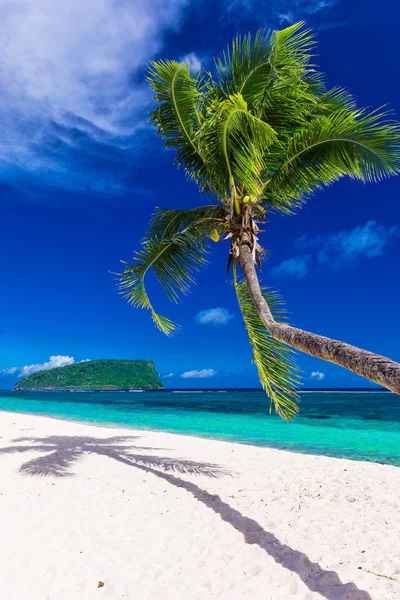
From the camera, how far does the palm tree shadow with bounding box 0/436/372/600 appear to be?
365 cm

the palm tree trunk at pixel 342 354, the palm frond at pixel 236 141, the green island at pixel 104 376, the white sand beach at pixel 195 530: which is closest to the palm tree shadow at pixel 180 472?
the white sand beach at pixel 195 530

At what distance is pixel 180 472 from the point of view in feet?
25.5

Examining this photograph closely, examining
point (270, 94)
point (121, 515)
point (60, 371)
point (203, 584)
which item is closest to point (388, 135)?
point (270, 94)

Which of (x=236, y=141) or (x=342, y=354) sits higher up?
(x=236, y=141)

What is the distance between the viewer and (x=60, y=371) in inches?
4793

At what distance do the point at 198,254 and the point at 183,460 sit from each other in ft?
14.9

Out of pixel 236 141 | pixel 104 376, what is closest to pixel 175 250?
pixel 236 141

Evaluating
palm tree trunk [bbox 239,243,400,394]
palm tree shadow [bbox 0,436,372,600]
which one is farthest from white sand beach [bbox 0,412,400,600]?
palm tree trunk [bbox 239,243,400,394]

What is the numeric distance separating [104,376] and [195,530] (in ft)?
363

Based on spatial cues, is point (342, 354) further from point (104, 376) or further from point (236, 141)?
point (104, 376)

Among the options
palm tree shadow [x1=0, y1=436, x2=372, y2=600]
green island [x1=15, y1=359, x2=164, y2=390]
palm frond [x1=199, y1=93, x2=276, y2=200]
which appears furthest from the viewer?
green island [x1=15, y1=359, x2=164, y2=390]

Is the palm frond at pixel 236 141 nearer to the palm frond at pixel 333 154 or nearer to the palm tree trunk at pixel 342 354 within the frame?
the palm frond at pixel 333 154

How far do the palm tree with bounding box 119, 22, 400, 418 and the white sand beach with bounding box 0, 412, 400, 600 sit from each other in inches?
67.8

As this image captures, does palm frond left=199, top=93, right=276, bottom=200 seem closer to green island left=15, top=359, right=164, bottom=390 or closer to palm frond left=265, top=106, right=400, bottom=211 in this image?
palm frond left=265, top=106, right=400, bottom=211
